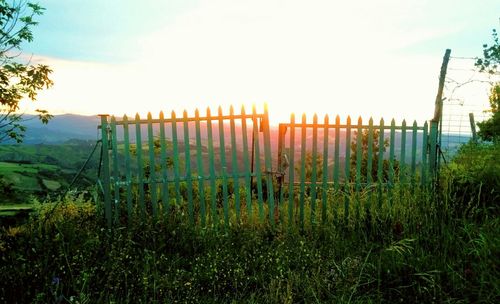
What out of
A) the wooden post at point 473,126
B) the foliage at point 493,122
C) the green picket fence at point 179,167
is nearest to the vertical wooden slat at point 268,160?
the green picket fence at point 179,167

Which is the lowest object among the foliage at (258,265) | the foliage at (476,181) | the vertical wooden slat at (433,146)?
the foliage at (258,265)

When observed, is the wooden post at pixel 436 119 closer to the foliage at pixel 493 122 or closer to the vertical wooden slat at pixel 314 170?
the vertical wooden slat at pixel 314 170

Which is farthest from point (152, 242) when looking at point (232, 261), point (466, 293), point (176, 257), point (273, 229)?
point (466, 293)

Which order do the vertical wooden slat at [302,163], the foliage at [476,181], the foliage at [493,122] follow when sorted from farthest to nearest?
the foliage at [493,122] → the vertical wooden slat at [302,163] → the foliage at [476,181]

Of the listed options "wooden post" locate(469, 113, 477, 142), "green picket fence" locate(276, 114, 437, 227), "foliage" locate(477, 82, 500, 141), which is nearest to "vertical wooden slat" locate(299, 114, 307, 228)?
"green picket fence" locate(276, 114, 437, 227)

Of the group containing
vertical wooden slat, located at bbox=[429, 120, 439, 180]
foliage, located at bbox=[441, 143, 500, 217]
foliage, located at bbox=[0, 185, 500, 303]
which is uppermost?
vertical wooden slat, located at bbox=[429, 120, 439, 180]

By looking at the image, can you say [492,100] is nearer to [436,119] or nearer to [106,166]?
[436,119]

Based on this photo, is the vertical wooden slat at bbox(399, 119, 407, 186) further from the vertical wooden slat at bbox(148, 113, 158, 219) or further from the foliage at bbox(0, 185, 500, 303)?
the vertical wooden slat at bbox(148, 113, 158, 219)

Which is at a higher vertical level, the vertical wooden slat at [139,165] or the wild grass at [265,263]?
the vertical wooden slat at [139,165]

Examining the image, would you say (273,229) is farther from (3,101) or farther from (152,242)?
(3,101)

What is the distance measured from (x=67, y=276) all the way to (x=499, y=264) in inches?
180

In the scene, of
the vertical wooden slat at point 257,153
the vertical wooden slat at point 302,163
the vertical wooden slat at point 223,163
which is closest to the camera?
the vertical wooden slat at point 223,163

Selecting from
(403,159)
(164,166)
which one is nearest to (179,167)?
(164,166)

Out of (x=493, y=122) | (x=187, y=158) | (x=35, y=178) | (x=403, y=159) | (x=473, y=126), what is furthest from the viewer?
(x=473, y=126)
